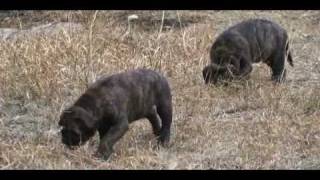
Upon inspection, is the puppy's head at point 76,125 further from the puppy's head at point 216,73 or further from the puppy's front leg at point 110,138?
the puppy's head at point 216,73

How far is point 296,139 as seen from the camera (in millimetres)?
7398

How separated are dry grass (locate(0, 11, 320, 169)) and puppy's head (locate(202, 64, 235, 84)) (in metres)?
0.18

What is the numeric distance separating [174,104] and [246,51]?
163 centimetres

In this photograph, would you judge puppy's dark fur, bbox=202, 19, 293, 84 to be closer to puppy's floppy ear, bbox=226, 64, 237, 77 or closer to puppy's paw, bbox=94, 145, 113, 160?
puppy's floppy ear, bbox=226, 64, 237, 77

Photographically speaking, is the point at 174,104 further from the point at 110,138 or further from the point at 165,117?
the point at 110,138

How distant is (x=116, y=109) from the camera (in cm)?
688

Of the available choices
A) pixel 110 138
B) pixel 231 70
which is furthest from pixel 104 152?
pixel 231 70

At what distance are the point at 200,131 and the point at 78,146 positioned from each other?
56.6 inches

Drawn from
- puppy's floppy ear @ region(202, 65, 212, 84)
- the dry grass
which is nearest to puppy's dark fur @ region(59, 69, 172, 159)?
the dry grass

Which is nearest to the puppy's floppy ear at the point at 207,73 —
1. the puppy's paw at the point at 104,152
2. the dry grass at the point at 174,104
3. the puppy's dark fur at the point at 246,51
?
the puppy's dark fur at the point at 246,51

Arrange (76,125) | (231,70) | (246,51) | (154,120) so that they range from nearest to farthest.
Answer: (76,125) → (154,120) → (231,70) → (246,51)

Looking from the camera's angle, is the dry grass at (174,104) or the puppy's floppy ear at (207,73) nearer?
the dry grass at (174,104)

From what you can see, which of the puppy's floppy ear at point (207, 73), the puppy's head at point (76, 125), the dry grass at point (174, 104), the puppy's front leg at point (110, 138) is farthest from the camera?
the puppy's floppy ear at point (207, 73)

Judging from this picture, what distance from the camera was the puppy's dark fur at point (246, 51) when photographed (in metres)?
9.47
